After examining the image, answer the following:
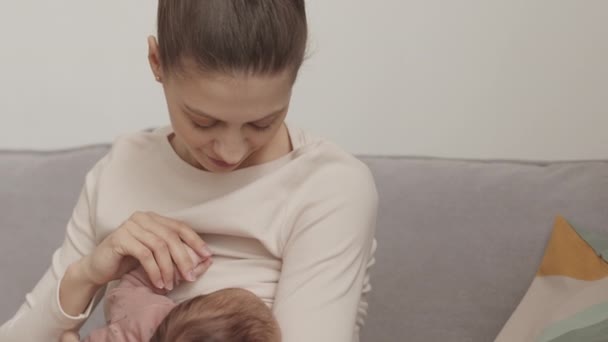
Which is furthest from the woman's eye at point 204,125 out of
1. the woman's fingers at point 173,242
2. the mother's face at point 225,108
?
the woman's fingers at point 173,242

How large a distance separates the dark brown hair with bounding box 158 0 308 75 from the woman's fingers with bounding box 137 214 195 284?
0.25 m

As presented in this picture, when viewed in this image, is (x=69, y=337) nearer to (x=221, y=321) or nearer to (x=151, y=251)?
(x=151, y=251)

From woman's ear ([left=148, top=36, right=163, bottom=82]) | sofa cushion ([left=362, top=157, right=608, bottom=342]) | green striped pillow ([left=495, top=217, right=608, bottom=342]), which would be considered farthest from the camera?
sofa cushion ([left=362, top=157, right=608, bottom=342])

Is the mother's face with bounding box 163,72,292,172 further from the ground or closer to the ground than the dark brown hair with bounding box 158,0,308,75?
closer to the ground

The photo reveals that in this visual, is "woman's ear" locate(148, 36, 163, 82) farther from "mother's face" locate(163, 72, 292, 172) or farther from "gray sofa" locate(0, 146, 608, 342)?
"gray sofa" locate(0, 146, 608, 342)

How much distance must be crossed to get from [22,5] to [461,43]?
1.14 metres

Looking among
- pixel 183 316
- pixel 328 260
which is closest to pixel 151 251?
pixel 183 316

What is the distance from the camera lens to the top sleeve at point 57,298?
1370 millimetres

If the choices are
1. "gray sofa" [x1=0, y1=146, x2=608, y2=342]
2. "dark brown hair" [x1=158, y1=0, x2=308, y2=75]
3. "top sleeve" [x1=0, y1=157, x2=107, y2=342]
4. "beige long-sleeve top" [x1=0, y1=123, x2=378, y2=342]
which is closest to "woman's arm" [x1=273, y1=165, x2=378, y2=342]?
"beige long-sleeve top" [x1=0, y1=123, x2=378, y2=342]

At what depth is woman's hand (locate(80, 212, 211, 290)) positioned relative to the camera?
4.12ft

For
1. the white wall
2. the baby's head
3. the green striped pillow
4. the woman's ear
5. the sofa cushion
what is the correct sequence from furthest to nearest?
the white wall
the sofa cushion
the green striped pillow
the woman's ear
the baby's head

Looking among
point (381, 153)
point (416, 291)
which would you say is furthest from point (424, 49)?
point (416, 291)

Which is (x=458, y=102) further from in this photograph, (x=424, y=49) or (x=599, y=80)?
(x=599, y=80)

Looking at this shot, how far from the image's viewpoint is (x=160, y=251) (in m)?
1.25
